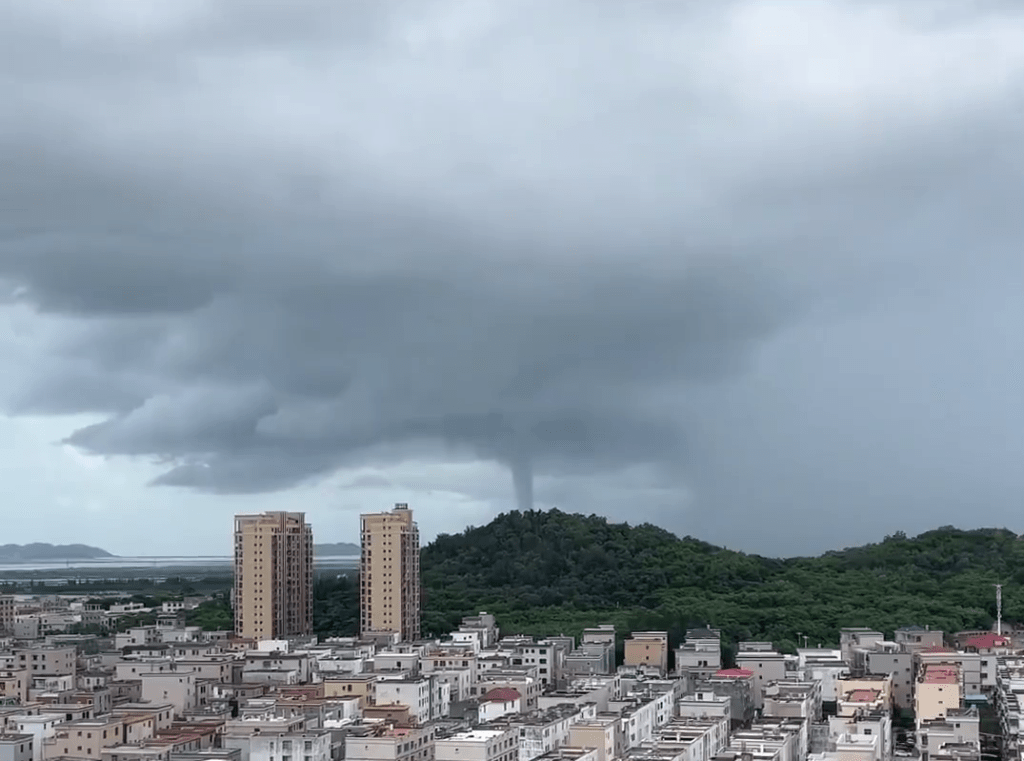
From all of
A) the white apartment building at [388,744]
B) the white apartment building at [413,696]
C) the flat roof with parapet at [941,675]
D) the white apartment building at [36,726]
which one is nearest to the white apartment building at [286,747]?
the white apartment building at [388,744]

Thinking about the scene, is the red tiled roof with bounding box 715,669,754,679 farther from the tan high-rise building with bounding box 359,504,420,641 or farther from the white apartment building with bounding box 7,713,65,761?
the tan high-rise building with bounding box 359,504,420,641

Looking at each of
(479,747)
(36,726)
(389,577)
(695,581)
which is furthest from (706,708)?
(695,581)

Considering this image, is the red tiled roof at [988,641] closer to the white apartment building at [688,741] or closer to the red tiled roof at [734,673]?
the red tiled roof at [734,673]

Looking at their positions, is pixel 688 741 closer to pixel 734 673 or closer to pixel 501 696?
pixel 501 696

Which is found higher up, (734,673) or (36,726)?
(734,673)

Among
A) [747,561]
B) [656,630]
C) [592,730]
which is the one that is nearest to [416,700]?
[592,730]
